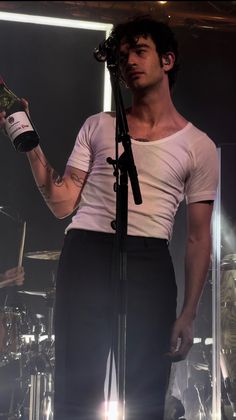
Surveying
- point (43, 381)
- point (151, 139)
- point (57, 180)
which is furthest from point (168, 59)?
point (43, 381)

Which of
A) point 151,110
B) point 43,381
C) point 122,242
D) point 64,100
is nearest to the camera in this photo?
point 122,242

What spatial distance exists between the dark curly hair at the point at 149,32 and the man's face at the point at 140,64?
0.06 feet

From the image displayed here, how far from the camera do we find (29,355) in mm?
2855

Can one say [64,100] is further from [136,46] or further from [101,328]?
[101,328]

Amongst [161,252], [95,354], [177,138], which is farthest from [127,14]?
[95,354]

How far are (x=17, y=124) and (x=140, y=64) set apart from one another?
1.37 feet

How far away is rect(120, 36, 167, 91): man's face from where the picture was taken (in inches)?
57.1

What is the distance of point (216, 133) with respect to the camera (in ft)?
9.57

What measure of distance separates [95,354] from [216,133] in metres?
1.89

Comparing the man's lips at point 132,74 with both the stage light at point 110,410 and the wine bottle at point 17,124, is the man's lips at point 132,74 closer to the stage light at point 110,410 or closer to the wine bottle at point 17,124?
the wine bottle at point 17,124

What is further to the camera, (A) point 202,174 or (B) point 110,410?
(A) point 202,174

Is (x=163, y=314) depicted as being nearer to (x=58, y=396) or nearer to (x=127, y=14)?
(x=58, y=396)

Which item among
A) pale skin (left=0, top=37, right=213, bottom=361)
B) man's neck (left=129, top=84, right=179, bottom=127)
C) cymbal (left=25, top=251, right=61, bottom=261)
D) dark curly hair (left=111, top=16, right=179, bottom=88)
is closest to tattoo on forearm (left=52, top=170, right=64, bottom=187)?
pale skin (left=0, top=37, right=213, bottom=361)

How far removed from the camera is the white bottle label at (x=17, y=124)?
123 centimetres
